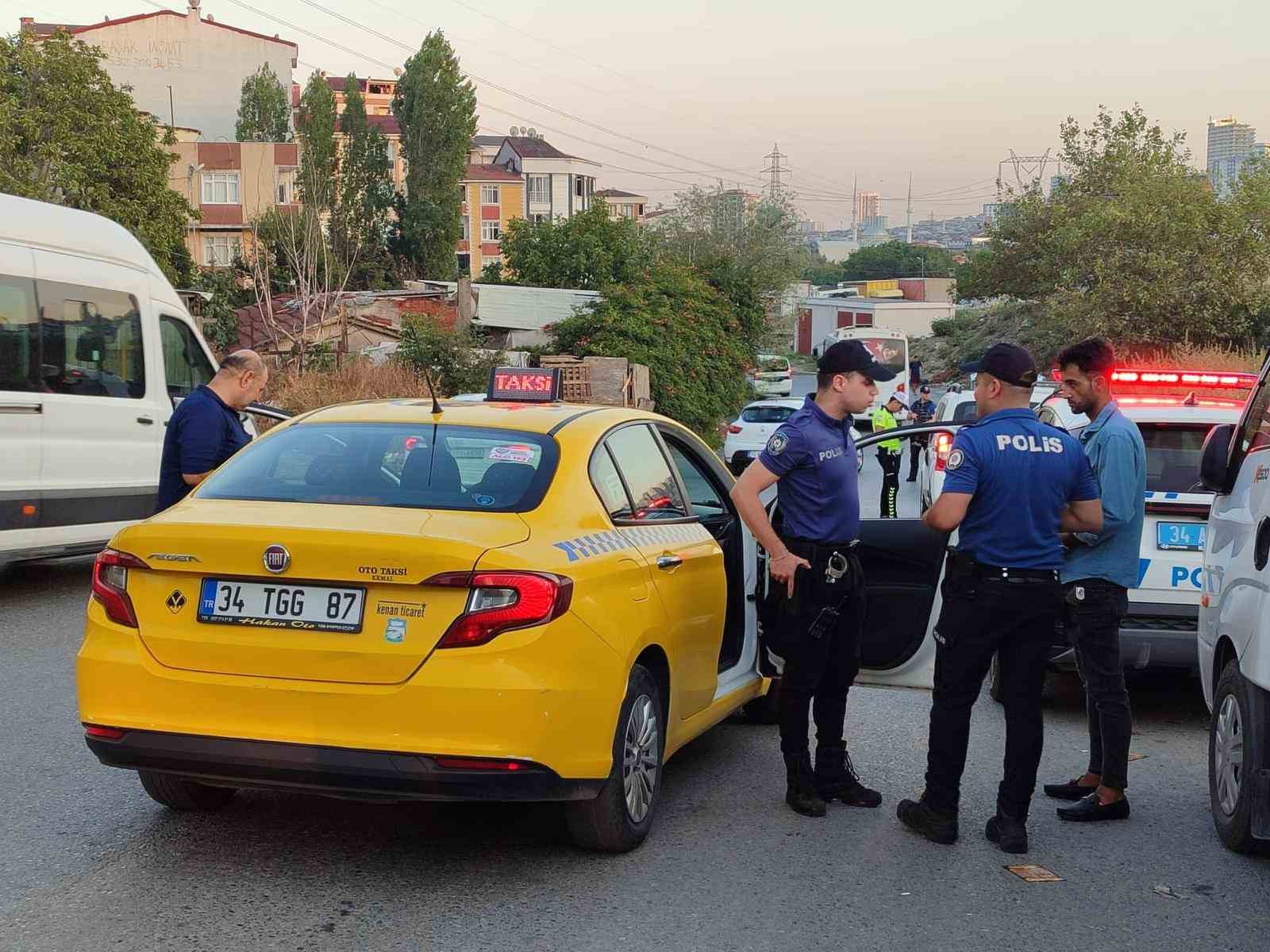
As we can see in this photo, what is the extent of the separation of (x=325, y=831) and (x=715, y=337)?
99.5ft

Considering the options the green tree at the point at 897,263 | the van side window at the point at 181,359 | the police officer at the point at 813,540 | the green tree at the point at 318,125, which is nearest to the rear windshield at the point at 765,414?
the van side window at the point at 181,359

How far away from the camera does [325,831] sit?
16.8 ft

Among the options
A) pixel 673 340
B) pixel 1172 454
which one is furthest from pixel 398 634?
pixel 673 340

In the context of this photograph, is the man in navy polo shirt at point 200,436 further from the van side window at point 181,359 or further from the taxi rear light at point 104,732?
the van side window at point 181,359

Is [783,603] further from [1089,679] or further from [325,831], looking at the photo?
[325,831]

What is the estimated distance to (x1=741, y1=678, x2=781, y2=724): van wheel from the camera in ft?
22.9

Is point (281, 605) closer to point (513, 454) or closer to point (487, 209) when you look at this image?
point (513, 454)

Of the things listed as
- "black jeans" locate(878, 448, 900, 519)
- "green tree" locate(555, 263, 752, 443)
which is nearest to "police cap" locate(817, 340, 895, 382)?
"black jeans" locate(878, 448, 900, 519)

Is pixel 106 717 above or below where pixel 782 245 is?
below

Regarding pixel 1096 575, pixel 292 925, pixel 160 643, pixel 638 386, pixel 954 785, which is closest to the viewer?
pixel 292 925

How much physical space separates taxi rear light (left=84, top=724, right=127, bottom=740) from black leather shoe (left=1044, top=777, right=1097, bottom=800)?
3790 mm

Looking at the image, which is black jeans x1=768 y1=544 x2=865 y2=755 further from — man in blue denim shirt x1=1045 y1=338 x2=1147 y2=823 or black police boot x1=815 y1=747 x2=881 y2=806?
man in blue denim shirt x1=1045 y1=338 x2=1147 y2=823

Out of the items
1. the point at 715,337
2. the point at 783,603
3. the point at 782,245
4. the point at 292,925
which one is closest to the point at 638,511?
the point at 783,603

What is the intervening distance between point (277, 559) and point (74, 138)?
1382 inches
